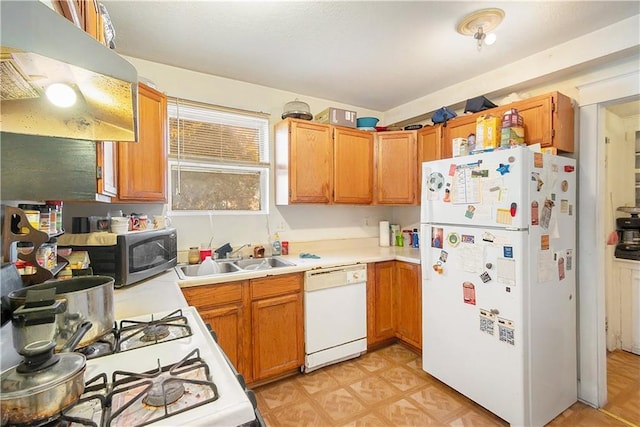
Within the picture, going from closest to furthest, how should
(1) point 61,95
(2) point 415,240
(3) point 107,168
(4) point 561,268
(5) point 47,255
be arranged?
(1) point 61,95 < (5) point 47,255 < (3) point 107,168 < (4) point 561,268 < (2) point 415,240

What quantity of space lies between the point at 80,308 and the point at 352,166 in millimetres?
2429

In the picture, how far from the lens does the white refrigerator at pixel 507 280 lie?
1663 mm

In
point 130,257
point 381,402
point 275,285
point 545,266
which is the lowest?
point 381,402

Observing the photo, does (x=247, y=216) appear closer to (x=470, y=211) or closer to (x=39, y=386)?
(x=470, y=211)

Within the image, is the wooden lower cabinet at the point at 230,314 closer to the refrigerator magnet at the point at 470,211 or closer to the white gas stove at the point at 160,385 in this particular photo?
the white gas stove at the point at 160,385

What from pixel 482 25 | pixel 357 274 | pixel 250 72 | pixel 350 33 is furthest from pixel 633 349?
pixel 250 72

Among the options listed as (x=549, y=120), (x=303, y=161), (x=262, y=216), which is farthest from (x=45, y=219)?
(x=549, y=120)

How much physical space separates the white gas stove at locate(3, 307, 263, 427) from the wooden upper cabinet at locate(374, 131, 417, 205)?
2377 mm

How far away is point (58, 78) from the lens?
77 centimetres

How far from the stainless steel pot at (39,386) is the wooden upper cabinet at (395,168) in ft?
8.99

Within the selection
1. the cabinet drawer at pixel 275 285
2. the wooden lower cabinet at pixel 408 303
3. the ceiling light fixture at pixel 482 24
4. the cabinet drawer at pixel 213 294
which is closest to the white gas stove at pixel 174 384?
the cabinet drawer at pixel 213 294

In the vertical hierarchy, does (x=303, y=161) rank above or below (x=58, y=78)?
above

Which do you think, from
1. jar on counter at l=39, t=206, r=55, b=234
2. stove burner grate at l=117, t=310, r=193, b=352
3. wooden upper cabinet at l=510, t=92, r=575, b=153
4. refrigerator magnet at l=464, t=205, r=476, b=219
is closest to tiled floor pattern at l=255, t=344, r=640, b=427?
stove burner grate at l=117, t=310, r=193, b=352

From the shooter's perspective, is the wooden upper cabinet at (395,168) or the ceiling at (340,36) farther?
the wooden upper cabinet at (395,168)
